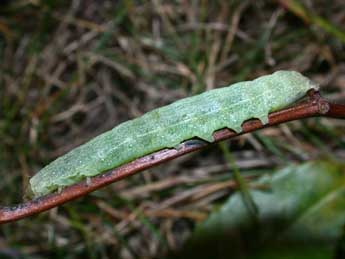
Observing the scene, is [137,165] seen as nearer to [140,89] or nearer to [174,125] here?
[174,125]

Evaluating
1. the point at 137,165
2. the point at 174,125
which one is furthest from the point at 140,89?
the point at 137,165

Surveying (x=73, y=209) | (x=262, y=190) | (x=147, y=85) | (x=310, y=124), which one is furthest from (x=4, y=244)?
(x=310, y=124)

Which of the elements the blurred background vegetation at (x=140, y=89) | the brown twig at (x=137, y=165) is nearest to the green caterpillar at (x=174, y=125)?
the brown twig at (x=137, y=165)

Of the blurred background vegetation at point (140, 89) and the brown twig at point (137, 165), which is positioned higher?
the blurred background vegetation at point (140, 89)

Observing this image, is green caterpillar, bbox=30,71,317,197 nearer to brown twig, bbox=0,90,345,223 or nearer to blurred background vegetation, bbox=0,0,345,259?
brown twig, bbox=0,90,345,223

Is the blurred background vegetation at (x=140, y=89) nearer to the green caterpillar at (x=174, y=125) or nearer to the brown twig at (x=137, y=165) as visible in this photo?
the green caterpillar at (x=174, y=125)

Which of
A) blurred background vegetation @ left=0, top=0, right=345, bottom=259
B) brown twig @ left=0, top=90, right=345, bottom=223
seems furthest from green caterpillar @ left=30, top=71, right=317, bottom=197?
blurred background vegetation @ left=0, top=0, right=345, bottom=259
